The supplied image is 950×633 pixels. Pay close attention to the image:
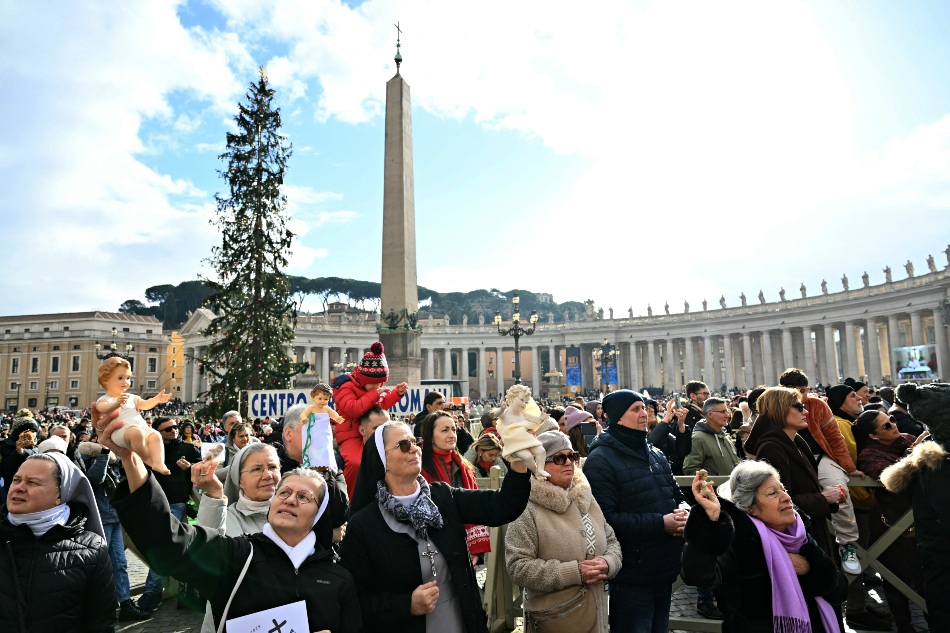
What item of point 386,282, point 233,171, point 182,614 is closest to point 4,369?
point 233,171

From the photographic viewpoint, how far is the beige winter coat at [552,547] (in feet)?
11.3

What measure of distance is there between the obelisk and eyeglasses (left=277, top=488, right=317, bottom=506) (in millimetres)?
11879

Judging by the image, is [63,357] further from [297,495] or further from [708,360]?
[297,495]

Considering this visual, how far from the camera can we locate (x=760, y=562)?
10.5 feet

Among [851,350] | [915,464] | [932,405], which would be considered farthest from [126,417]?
[851,350]

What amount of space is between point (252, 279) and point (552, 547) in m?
15.5

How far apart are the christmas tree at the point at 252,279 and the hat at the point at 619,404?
46.6ft

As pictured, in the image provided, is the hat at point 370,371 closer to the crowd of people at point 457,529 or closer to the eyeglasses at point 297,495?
the crowd of people at point 457,529

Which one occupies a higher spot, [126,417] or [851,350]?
[851,350]

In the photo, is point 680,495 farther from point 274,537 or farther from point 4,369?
point 4,369

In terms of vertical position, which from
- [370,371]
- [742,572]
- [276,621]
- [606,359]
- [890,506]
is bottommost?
[890,506]

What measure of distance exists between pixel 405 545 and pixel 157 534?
113 centimetres

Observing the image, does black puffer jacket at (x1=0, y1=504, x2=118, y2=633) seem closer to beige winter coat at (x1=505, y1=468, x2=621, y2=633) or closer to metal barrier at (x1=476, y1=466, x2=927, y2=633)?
beige winter coat at (x1=505, y1=468, x2=621, y2=633)

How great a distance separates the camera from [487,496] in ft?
10.2
